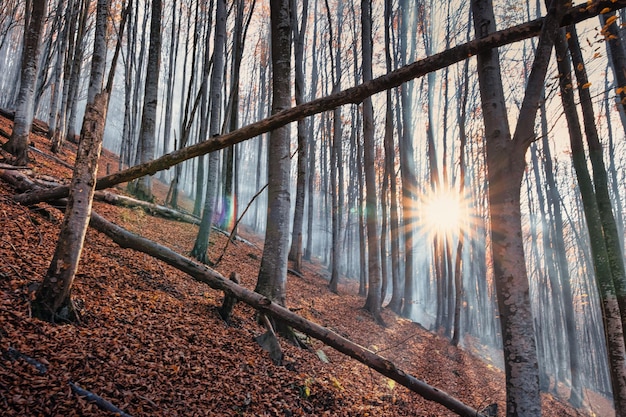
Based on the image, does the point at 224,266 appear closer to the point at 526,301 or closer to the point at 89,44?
the point at 526,301

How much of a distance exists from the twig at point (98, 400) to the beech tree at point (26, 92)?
609 cm

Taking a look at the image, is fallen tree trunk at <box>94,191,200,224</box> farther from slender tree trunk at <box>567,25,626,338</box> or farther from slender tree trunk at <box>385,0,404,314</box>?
slender tree trunk at <box>567,25,626,338</box>

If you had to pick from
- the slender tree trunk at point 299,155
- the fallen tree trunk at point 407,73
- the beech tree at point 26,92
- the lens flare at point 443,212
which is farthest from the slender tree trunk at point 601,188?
the beech tree at point 26,92

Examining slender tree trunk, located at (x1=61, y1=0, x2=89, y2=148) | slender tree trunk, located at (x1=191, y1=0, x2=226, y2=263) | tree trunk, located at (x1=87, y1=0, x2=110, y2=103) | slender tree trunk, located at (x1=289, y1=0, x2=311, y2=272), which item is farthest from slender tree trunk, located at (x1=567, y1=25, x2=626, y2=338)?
slender tree trunk, located at (x1=61, y1=0, x2=89, y2=148)

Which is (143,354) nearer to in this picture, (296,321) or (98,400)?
(98,400)

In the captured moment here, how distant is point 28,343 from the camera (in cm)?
238

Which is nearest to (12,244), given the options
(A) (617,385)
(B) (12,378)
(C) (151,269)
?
(C) (151,269)

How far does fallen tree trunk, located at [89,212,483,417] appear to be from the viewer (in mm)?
3756

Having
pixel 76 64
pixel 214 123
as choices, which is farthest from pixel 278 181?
pixel 76 64

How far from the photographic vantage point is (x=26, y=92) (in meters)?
6.54

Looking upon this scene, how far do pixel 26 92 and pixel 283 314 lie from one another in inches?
286

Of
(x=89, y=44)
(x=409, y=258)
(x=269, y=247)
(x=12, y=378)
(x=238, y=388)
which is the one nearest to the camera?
(x=12, y=378)

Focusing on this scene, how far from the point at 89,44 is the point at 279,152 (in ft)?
84.1

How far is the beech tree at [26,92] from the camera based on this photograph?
6270 millimetres
